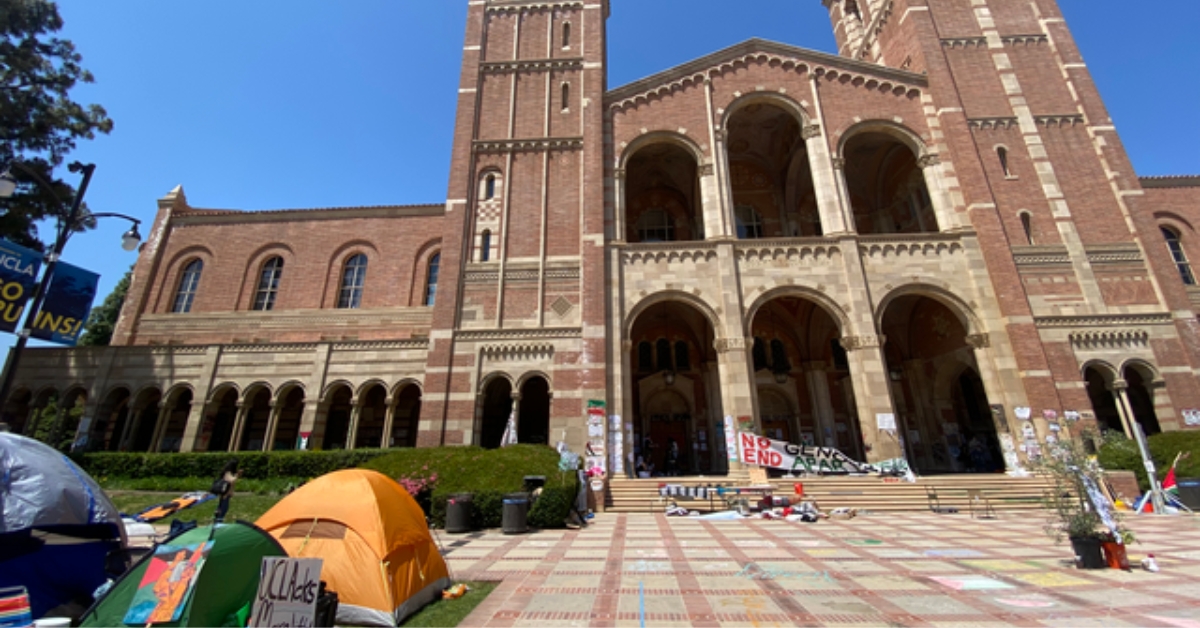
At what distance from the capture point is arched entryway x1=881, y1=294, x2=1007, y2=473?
779 inches

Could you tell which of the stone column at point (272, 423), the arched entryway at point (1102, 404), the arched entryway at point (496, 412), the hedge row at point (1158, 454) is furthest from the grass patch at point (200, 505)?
the arched entryway at point (1102, 404)

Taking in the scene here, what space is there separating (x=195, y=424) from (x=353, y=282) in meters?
8.47

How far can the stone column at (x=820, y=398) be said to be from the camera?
21.1 metres

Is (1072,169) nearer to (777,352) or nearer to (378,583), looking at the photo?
(777,352)

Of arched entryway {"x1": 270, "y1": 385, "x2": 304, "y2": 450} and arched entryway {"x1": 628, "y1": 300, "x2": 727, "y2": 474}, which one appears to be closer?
arched entryway {"x1": 270, "y1": 385, "x2": 304, "y2": 450}

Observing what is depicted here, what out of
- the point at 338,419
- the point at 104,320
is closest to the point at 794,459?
the point at 338,419

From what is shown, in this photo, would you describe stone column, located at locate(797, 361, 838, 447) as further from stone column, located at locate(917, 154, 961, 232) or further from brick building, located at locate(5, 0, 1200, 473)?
stone column, located at locate(917, 154, 961, 232)

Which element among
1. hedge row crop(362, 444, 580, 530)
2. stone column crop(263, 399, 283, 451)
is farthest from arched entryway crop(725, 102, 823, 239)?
stone column crop(263, 399, 283, 451)

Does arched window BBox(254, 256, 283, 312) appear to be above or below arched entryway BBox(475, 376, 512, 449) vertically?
above

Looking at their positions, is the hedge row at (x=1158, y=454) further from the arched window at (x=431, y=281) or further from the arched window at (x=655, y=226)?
the arched window at (x=431, y=281)

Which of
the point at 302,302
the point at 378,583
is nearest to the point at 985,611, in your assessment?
the point at 378,583

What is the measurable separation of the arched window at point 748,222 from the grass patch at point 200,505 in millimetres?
21998

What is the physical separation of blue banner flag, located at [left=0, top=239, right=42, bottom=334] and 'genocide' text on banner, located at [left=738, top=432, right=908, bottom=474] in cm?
1821

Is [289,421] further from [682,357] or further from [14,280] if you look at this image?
[682,357]
